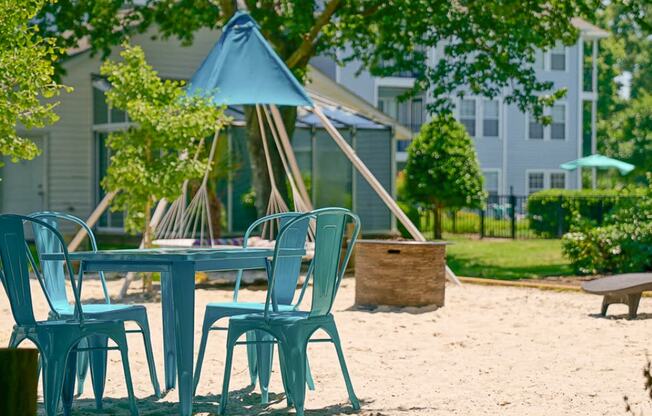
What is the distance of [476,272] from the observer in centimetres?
1736

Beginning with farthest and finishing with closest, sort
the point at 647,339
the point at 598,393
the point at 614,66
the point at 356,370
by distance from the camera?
the point at 614,66, the point at 647,339, the point at 356,370, the point at 598,393

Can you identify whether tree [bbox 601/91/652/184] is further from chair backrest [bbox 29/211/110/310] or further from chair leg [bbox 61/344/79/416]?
chair leg [bbox 61/344/79/416]

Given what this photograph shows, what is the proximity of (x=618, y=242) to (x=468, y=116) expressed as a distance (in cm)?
2117

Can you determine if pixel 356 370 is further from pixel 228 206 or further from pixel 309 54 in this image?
pixel 228 206

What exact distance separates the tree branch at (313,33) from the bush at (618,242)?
5154 millimetres

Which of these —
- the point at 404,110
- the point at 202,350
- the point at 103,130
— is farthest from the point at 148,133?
the point at 404,110

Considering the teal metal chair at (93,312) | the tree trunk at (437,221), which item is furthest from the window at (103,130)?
the teal metal chair at (93,312)

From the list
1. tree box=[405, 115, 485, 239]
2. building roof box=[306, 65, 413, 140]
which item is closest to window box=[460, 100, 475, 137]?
tree box=[405, 115, 485, 239]

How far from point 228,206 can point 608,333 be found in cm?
1179

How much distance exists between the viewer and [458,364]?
7.96 metres

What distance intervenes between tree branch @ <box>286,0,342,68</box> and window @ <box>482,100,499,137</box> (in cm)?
1851

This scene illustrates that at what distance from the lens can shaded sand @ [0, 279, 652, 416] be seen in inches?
250

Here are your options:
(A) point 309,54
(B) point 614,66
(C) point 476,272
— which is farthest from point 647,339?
(B) point 614,66

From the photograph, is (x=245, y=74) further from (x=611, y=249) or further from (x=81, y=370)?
(x=81, y=370)
